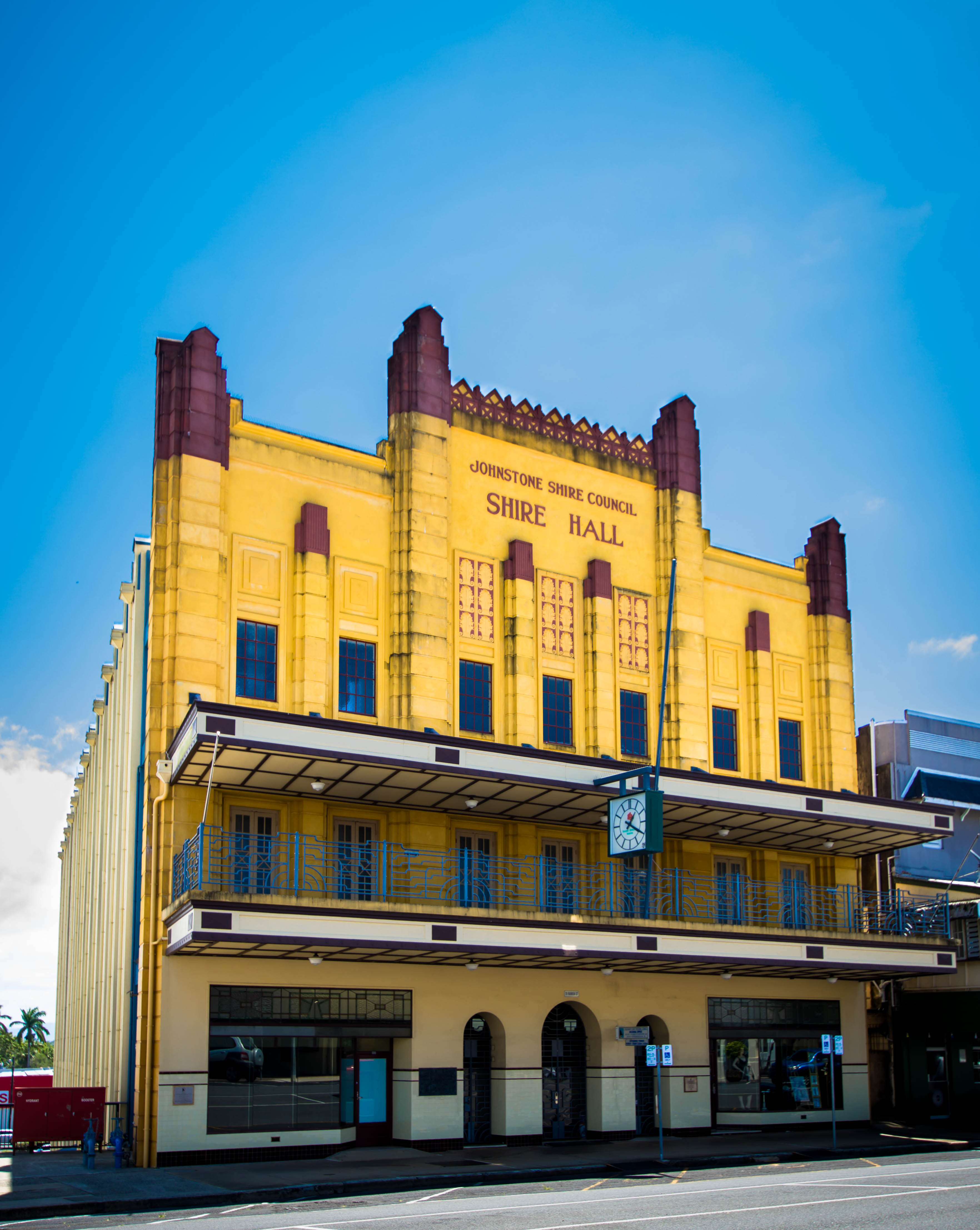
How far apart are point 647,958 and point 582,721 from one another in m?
6.82

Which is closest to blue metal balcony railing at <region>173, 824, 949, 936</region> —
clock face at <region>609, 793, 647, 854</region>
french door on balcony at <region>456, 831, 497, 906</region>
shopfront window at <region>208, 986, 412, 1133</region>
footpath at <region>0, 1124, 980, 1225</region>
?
french door on balcony at <region>456, 831, 497, 906</region>

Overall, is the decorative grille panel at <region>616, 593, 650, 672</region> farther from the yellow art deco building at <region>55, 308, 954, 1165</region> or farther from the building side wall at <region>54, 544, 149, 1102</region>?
the building side wall at <region>54, 544, 149, 1102</region>

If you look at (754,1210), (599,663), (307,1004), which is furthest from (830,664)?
(754,1210)

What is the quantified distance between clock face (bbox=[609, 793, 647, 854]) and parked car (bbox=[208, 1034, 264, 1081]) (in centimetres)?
885

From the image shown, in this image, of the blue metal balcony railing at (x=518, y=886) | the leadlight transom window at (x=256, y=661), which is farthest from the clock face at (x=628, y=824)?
the leadlight transom window at (x=256, y=661)

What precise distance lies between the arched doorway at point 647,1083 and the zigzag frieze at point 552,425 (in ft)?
50.4

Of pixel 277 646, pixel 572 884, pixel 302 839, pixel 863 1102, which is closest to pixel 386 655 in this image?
pixel 277 646

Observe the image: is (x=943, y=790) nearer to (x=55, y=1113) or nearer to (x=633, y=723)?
(x=633, y=723)

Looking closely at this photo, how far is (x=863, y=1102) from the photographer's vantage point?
3572 cm

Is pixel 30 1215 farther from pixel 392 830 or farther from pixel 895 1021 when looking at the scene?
pixel 895 1021

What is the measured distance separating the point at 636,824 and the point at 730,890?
782 centimetres

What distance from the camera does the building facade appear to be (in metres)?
37.4

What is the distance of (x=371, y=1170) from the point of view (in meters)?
23.6

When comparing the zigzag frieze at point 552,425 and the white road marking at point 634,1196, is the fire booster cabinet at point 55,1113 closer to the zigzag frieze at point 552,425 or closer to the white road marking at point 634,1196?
the white road marking at point 634,1196
